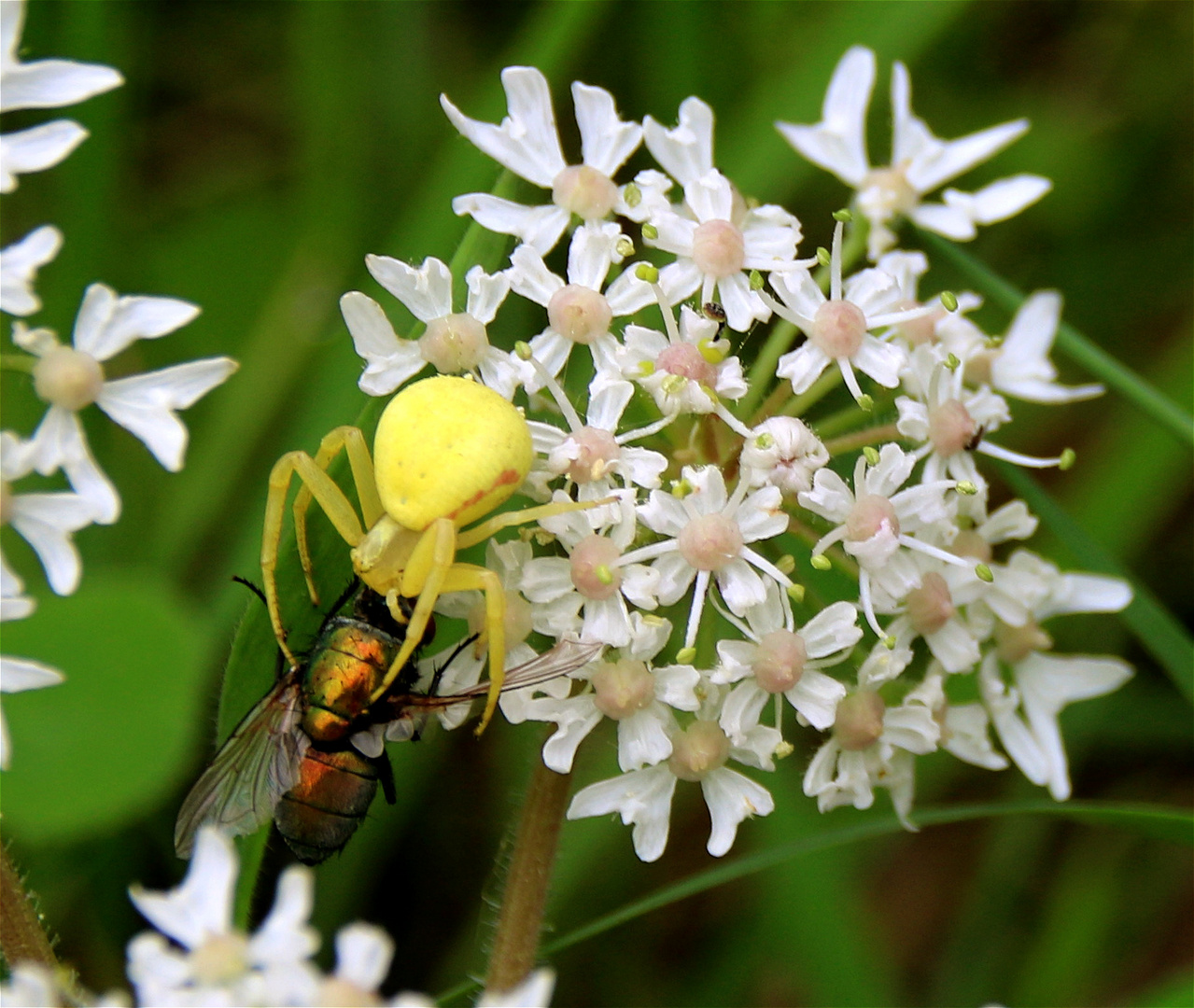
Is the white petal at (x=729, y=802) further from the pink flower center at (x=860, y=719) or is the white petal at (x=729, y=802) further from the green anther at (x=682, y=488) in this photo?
the green anther at (x=682, y=488)

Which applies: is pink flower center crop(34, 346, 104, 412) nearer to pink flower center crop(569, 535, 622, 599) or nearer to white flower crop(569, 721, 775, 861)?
pink flower center crop(569, 535, 622, 599)

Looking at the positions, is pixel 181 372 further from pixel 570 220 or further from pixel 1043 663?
pixel 1043 663

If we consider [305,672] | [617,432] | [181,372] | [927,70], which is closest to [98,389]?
[181,372]

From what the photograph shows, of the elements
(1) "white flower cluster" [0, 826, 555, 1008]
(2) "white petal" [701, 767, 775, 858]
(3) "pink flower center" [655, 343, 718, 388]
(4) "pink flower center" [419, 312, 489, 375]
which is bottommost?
(2) "white petal" [701, 767, 775, 858]

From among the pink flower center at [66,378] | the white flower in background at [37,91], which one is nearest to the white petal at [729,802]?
the pink flower center at [66,378]

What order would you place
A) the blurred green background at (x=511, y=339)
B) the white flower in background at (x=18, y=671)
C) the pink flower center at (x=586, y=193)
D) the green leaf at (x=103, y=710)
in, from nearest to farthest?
Answer: the white flower in background at (x=18, y=671) → the pink flower center at (x=586, y=193) → the green leaf at (x=103, y=710) → the blurred green background at (x=511, y=339)

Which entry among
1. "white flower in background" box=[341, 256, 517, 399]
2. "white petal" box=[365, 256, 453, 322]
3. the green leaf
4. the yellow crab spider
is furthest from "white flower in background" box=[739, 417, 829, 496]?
the green leaf

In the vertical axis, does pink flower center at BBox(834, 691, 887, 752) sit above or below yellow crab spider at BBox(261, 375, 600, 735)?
below
